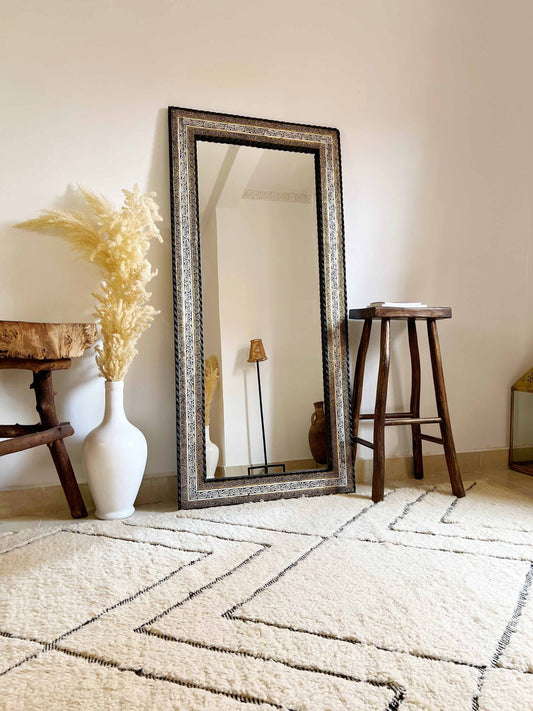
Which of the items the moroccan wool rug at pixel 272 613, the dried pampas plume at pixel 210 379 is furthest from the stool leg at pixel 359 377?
the dried pampas plume at pixel 210 379

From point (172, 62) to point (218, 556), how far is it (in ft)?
6.65

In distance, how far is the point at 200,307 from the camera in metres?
2.27

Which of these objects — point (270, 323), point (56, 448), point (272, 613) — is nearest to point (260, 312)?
point (270, 323)

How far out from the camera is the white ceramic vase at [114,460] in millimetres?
2035

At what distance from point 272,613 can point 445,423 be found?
1.36 meters

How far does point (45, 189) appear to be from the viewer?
86.2 inches

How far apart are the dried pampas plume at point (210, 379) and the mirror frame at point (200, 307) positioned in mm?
29

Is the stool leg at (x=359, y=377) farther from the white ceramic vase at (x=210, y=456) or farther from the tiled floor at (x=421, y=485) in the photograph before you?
the white ceramic vase at (x=210, y=456)

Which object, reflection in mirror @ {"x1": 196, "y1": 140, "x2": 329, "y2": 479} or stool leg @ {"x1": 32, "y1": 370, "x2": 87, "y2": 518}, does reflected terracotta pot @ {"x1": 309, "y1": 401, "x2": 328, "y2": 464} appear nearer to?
reflection in mirror @ {"x1": 196, "y1": 140, "x2": 329, "y2": 479}

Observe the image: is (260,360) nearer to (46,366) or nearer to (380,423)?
(380,423)

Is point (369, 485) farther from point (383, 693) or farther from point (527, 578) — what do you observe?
point (383, 693)

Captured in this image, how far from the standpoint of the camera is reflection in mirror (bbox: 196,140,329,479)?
231 centimetres

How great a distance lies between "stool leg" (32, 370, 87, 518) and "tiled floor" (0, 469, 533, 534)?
66 mm

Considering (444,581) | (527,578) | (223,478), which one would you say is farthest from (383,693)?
(223,478)
